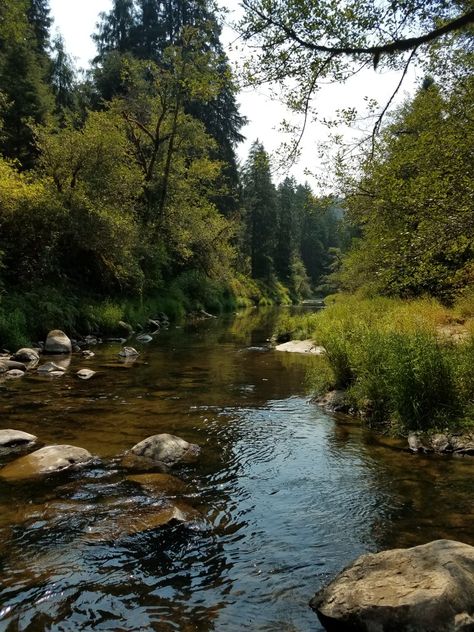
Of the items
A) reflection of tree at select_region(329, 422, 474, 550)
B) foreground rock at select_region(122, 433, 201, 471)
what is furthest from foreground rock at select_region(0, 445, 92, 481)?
reflection of tree at select_region(329, 422, 474, 550)

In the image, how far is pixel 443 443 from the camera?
755cm

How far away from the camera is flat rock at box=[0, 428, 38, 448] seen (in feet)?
24.6

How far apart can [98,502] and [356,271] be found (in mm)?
23068

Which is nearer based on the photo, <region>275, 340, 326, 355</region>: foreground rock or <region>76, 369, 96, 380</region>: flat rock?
<region>76, 369, 96, 380</region>: flat rock

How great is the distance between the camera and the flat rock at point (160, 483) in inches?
240

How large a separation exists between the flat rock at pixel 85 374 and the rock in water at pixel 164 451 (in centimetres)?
575

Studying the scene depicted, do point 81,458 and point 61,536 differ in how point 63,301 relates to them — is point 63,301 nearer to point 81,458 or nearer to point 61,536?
point 81,458

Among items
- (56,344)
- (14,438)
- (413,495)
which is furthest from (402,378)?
(56,344)

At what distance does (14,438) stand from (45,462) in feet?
4.10

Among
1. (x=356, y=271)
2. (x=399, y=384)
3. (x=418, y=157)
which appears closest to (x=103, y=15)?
(x=356, y=271)

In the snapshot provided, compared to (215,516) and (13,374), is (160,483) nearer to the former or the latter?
(215,516)

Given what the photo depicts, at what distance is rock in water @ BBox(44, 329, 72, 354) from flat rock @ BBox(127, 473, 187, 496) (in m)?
11.2

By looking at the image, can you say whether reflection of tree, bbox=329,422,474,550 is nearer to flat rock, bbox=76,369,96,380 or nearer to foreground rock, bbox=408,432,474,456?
foreground rock, bbox=408,432,474,456

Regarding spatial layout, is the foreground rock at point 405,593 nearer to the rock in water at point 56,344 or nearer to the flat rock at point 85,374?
the flat rock at point 85,374
